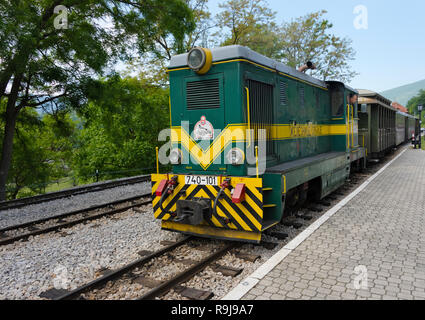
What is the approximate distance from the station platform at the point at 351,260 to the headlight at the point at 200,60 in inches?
122

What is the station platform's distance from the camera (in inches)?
136

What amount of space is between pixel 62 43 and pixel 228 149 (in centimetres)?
717

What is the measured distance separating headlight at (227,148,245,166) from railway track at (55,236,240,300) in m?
1.36

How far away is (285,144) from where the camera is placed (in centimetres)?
634

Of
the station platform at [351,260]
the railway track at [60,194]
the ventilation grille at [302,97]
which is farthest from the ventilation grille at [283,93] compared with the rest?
the railway track at [60,194]

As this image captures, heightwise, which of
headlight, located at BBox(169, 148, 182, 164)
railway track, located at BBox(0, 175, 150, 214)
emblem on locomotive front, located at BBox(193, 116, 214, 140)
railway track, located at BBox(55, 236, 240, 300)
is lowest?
railway track, located at BBox(55, 236, 240, 300)

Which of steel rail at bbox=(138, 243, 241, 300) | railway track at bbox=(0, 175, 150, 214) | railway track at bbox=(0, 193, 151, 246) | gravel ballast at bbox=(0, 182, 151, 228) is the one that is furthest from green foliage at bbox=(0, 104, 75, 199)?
steel rail at bbox=(138, 243, 241, 300)

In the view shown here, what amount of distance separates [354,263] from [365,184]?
21.3ft

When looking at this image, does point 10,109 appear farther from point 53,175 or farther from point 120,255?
point 53,175

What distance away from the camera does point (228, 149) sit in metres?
5.04

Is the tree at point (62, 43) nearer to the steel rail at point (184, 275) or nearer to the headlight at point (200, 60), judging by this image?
the headlight at point (200, 60)

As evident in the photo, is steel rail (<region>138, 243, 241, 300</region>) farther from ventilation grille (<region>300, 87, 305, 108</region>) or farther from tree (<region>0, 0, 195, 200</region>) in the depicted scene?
tree (<region>0, 0, 195, 200</region>)

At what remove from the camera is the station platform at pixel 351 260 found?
3.45m

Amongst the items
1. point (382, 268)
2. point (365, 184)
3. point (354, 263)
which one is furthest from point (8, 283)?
point (365, 184)
